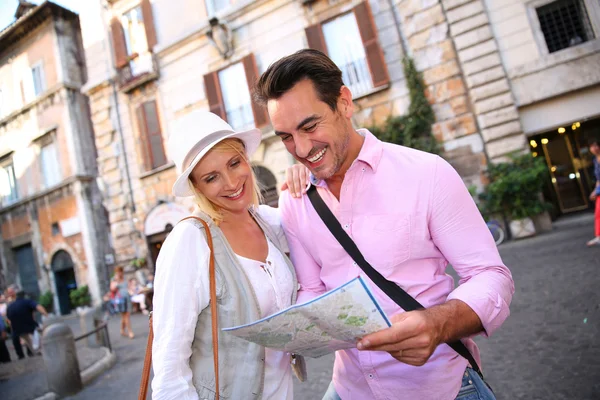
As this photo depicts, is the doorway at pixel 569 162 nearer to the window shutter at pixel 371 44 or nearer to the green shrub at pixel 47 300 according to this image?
the window shutter at pixel 371 44

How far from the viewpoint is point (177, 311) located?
139 centimetres

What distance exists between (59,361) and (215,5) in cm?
1100

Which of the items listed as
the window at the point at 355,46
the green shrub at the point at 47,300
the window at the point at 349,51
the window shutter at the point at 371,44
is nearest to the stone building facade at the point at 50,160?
the green shrub at the point at 47,300

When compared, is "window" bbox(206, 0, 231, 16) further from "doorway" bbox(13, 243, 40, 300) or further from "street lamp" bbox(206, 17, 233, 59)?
"doorway" bbox(13, 243, 40, 300)

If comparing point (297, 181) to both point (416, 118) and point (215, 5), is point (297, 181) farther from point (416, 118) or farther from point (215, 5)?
point (215, 5)

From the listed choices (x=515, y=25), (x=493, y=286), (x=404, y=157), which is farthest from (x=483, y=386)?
(x=515, y=25)

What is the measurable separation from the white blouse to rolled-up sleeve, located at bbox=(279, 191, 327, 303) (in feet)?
0.42

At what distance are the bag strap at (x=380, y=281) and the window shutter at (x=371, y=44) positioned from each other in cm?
898

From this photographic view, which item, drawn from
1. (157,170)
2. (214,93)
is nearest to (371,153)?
(214,93)

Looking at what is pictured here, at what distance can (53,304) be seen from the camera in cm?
1611

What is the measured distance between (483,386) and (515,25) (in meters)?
9.89

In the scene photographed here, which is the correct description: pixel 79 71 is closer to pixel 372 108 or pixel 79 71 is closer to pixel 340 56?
pixel 340 56

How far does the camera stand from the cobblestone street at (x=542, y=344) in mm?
2830

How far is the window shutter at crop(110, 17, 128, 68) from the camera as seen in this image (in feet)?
43.1
